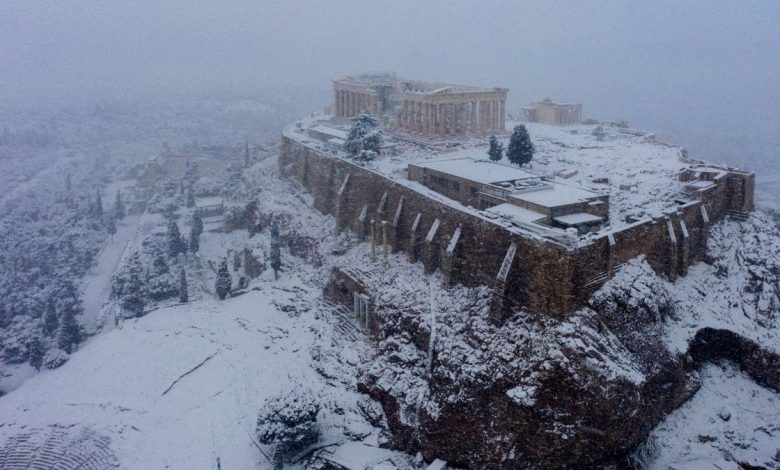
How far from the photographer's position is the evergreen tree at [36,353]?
46938 millimetres

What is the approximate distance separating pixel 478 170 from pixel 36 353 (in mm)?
41500

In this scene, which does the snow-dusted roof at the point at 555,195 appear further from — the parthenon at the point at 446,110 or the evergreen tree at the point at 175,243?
the evergreen tree at the point at 175,243

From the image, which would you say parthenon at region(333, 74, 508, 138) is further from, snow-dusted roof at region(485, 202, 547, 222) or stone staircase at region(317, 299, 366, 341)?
snow-dusted roof at region(485, 202, 547, 222)

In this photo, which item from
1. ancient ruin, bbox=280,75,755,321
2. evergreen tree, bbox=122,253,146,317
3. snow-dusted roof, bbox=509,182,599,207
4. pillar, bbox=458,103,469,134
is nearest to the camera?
ancient ruin, bbox=280,75,755,321

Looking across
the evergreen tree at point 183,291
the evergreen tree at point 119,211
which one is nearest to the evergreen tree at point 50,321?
the evergreen tree at point 183,291

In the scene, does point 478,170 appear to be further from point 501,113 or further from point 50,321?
point 50,321

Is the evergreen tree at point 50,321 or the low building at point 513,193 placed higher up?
the low building at point 513,193

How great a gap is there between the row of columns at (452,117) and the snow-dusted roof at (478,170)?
44.7 ft

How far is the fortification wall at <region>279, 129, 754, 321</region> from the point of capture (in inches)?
1019

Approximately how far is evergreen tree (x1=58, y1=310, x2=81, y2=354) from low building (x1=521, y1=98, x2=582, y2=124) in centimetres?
5671

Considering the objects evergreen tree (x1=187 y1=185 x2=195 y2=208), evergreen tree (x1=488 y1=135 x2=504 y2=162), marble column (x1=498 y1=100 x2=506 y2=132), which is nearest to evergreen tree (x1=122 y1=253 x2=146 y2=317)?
evergreen tree (x1=187 y1=185 x2=195 y2=208)

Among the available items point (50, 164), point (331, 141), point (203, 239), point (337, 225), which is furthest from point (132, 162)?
point (337, 225)

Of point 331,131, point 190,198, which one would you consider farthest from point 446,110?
point 190,198

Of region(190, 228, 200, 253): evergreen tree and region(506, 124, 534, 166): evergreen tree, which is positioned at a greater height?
region(506, 124, 534, 166): evergreen tree
